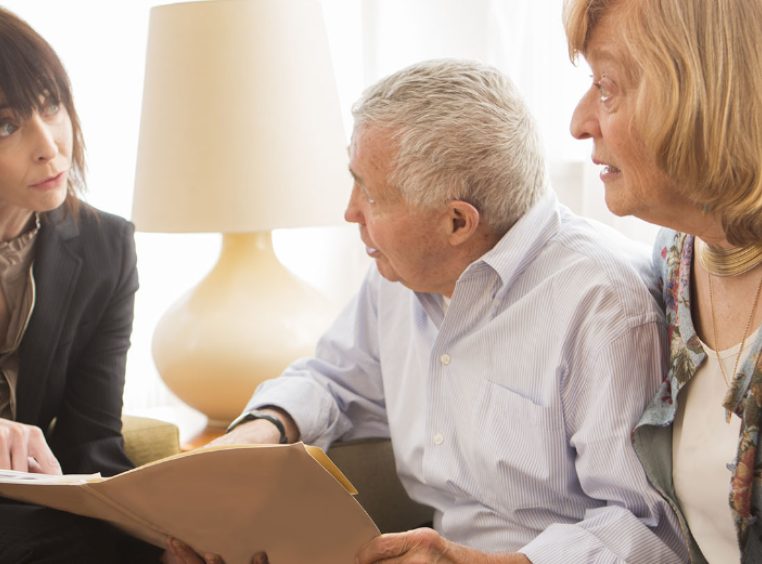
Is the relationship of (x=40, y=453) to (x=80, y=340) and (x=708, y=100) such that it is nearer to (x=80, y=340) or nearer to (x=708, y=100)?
(x=80, y=340)

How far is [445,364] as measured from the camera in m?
1.65

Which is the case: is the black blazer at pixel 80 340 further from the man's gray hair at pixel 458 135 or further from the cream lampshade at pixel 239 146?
the man's gray hair at pixel 458 135

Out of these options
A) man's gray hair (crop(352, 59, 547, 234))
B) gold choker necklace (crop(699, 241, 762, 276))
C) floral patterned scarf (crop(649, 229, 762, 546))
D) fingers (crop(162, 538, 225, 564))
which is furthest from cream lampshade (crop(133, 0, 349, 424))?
gold choker necklace (crop(699, 241, 762, 276))

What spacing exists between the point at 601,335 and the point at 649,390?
10 centimetres

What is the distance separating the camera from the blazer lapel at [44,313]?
1.86 m

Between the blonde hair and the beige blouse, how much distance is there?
1.16 metres

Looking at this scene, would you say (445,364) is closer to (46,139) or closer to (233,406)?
(46,139)

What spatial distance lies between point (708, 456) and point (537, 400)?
29 centimetres

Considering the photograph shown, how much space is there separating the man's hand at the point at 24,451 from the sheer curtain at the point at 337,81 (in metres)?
0.90

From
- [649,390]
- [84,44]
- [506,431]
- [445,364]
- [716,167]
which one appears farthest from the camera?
[84,44]

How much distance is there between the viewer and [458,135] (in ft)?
5.11

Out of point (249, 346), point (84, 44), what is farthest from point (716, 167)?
point (84, 44)

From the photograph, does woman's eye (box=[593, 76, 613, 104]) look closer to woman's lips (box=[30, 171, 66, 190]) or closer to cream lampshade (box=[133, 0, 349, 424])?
woman's lips (box=[30, 171, 66, 190])

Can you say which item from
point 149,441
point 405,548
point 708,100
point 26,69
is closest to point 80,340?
point 149,441
